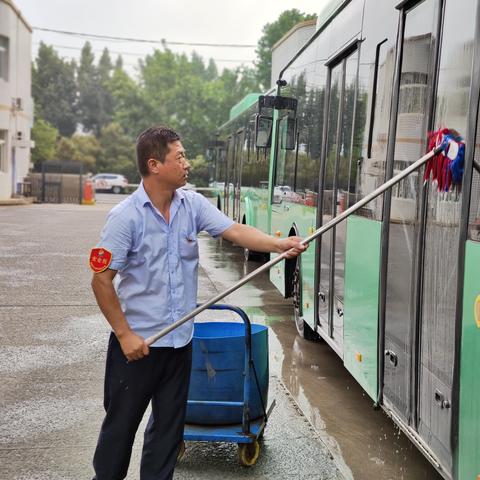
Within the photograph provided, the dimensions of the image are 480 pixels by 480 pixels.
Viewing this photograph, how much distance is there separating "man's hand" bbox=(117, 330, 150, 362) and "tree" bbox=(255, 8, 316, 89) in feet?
234

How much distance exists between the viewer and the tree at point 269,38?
7275 centimetres

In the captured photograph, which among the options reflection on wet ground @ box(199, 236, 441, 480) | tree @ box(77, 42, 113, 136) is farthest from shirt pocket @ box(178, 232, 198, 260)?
tree @ box(77, 42, 113, 136)

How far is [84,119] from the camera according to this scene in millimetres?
108250

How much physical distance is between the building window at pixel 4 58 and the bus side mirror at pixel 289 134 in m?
31.5

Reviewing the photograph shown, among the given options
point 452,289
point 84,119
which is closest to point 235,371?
point 452,289

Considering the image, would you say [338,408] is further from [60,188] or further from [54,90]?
[54,90]

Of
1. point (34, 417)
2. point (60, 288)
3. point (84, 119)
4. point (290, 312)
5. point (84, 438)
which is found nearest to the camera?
point (84, 438)

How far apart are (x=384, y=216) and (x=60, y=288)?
783 cm

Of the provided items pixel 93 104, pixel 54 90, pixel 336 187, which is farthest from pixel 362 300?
pixel 93 104

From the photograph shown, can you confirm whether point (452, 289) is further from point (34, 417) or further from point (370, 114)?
point (34, 417)

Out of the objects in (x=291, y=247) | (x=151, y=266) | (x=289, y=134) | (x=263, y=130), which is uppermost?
(x=263, y=130)

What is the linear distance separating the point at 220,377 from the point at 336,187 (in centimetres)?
232

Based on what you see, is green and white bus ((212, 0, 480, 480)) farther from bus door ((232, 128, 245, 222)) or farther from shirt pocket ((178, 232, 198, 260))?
bus door ((232, 128, 245, 222))

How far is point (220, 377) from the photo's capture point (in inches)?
192
